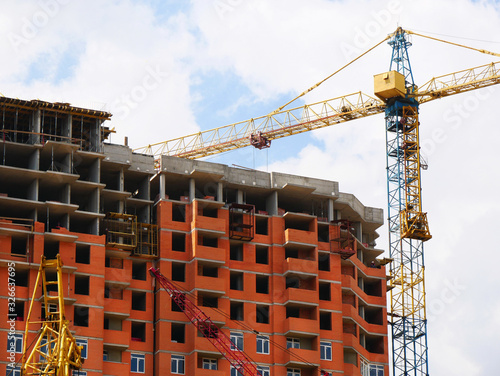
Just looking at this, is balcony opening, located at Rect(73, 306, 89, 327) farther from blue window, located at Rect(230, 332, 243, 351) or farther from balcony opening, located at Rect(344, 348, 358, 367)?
balcony opening, located at Rect(344, 348, 358, 367)

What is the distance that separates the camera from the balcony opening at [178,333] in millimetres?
179625

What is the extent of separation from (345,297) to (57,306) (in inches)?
1652

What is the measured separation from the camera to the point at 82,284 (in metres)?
176

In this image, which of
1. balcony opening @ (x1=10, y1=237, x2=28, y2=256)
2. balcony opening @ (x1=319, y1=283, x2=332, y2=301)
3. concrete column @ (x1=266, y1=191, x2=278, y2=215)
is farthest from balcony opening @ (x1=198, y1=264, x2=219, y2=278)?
balcony opening @ (x1=10, y1=237, x2=28, y2=256)

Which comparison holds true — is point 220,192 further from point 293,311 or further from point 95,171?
point 293,311

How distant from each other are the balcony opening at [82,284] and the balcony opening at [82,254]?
2208 millimetres

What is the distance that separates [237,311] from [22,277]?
28.8 metres

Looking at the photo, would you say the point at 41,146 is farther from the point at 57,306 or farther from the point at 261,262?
the point at 261,262

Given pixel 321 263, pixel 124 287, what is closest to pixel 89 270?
pixel 124 287

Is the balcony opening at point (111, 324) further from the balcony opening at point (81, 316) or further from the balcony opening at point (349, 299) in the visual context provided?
the balcony opening at point (349, 299)

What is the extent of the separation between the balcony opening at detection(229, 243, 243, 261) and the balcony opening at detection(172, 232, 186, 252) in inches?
245

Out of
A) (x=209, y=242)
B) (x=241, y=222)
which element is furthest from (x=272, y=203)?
(x=209, y=242)

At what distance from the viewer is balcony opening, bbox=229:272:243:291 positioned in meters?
186

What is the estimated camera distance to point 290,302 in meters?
184
